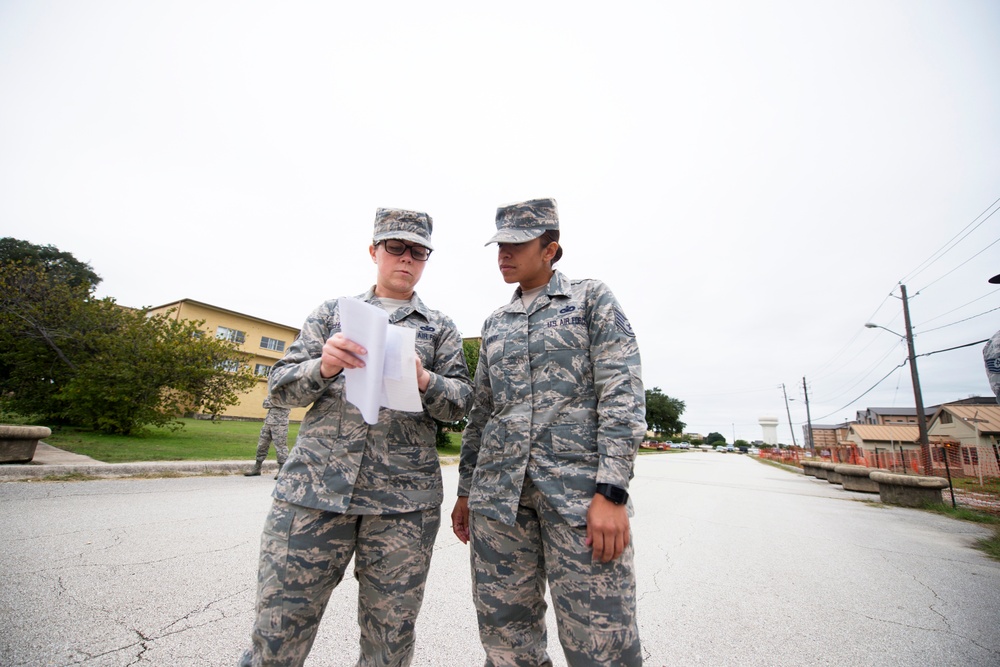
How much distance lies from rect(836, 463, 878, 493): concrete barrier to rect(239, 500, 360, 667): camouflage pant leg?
50.5 ft

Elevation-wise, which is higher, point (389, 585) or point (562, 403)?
point (562, 403)

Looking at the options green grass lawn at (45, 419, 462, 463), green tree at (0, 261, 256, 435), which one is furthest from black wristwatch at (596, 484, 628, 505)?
green tree at (0, 261, 256, 435)

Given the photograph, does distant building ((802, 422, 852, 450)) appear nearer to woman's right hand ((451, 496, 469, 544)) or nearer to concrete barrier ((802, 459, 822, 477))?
concrete barrier ((802, 459, 822, 477))

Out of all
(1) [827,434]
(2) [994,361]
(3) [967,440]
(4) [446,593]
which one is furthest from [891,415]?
(4) [446,593]

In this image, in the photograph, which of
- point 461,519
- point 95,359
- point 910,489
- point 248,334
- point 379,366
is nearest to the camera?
point 379,366

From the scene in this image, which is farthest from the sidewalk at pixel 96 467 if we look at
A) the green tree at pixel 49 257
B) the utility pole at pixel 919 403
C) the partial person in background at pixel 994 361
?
the green tree at pixel 49 257

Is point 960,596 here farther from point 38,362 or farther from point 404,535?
point 38,362

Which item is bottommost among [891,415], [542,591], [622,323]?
[542,591]

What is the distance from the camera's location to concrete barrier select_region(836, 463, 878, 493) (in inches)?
489

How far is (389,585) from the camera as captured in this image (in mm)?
1606

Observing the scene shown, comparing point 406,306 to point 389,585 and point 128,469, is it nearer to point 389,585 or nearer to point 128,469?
point 389,585

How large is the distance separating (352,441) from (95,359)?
15191 millimetres

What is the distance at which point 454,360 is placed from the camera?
204 cm

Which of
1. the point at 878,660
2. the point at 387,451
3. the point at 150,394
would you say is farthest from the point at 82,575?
the point at 150,394
